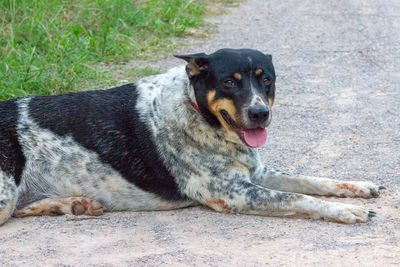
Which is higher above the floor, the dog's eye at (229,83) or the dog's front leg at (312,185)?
the dog's eye at (229,83)

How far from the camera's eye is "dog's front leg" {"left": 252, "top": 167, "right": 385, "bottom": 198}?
16.6 ft

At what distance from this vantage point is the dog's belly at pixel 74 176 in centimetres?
496

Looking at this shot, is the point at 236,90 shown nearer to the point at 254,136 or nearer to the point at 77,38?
the point at 254,136

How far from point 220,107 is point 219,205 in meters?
0.66

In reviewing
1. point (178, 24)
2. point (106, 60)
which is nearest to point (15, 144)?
point (106, 60)

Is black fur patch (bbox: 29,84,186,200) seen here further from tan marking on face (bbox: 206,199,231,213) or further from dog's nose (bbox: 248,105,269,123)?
dog's nose (bbox: 248,105,269,123)

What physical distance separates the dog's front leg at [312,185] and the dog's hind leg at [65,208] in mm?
1137

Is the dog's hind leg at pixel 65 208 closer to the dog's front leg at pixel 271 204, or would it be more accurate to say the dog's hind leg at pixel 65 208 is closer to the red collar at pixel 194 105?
the dog's front leg at pixel 271 204

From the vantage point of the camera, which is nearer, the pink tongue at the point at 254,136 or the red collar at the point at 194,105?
the pink tongue at the point at 254,136

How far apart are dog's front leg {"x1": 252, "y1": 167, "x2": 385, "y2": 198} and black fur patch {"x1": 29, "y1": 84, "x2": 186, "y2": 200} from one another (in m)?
0.71

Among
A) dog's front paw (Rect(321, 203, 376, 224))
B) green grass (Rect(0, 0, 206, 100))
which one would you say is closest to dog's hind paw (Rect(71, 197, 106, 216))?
dog's front paw (Rect(321, 203, 376, 224))

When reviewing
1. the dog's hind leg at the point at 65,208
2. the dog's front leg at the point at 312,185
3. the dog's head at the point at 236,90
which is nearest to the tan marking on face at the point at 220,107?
the dog's head at the point at 236,90

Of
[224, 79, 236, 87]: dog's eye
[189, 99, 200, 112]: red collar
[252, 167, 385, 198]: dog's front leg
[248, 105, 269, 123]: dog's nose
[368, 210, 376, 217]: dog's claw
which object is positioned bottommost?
[252, 167, 385, 198]: dog's front leg

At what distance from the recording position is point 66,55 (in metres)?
7.72
